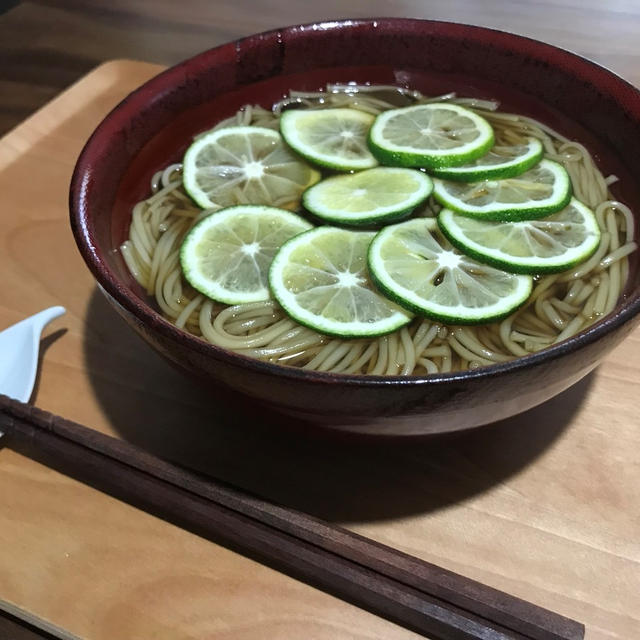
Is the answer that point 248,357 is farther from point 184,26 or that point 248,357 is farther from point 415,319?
point 184,26

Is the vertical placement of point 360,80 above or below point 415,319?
above

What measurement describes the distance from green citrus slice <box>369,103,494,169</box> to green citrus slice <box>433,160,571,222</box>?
0.18 feet

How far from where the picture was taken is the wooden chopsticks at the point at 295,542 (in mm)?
876

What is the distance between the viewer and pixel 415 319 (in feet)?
3.60

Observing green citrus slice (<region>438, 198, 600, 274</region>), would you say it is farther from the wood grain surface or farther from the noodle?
the wood grain surface

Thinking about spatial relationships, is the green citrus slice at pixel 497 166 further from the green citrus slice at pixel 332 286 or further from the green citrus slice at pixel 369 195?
the green citrus slice at pixel 332 286

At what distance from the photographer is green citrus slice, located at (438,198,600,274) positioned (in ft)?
3.74

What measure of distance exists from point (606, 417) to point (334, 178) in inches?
25.4

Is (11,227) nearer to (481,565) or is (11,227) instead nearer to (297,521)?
(297,521)

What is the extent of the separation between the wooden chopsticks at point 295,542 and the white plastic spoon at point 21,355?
98mm

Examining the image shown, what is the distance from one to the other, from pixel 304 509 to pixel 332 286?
0.35 metres

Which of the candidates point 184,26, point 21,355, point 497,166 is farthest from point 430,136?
point 184,26

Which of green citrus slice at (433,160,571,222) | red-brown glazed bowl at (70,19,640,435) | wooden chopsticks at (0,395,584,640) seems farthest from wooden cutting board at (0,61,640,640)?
green citrus slice at (433,160,571,222)

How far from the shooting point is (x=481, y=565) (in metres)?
0.99
